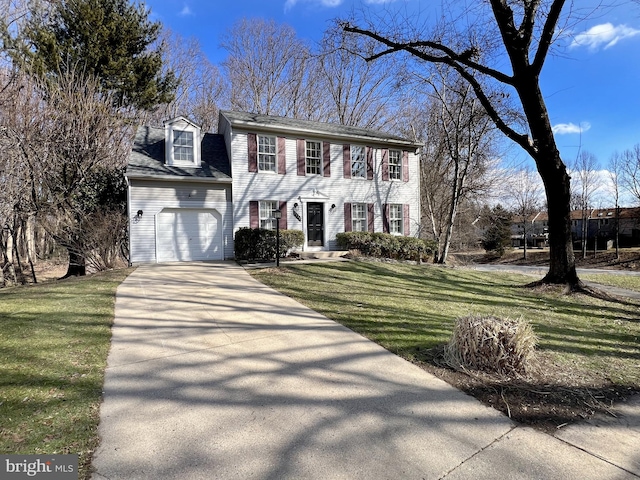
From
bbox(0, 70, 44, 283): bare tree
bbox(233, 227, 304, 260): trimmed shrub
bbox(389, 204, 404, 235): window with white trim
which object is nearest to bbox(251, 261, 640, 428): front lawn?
bbox(233, 227, 304, 260): trimmed shrub

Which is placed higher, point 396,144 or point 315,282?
point 396,144

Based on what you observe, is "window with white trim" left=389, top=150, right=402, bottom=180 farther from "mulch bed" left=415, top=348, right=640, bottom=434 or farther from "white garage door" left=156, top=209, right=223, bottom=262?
"mulch bed" left=415, top=348, right=640, bottom=434

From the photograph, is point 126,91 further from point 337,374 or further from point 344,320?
point 337,374

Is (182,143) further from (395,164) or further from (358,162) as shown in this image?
(395,164)

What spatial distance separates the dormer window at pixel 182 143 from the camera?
12.6 meters

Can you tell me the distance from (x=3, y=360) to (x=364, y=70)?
24692 mm

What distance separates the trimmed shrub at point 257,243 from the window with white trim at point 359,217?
3973mm

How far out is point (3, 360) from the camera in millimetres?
3277

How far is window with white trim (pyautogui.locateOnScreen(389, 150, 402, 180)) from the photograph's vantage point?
1649cm

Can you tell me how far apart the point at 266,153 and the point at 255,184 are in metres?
1.41

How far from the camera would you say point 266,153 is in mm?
13641

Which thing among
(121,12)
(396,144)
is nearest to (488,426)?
(396,144)

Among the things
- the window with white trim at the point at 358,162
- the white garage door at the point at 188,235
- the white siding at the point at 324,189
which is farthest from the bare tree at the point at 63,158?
the window with white trim at the point at 358,162

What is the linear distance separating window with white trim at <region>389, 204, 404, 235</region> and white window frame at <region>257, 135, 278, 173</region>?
6267 mm
